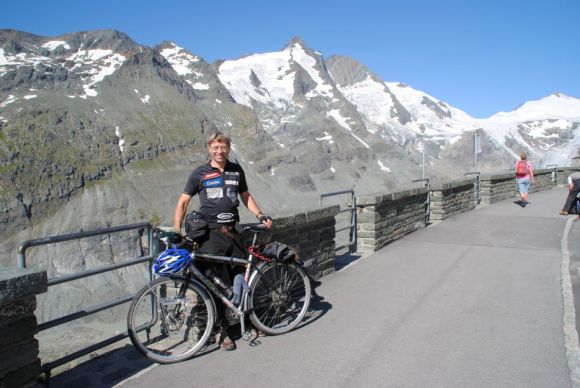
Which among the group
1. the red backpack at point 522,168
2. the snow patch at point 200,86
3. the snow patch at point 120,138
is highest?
the snow patch at point 200,86

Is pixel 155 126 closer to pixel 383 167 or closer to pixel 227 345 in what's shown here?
pixel 383 167

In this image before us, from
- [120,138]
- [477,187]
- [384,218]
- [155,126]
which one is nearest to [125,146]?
[120,138]

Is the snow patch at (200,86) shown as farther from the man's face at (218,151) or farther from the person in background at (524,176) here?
the man's face at (218,151)

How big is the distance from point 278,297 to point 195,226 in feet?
3.64

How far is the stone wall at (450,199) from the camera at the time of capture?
11.5 meters

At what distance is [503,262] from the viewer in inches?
289

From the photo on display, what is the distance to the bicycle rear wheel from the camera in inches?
152

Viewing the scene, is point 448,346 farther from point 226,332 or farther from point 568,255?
point 568,255

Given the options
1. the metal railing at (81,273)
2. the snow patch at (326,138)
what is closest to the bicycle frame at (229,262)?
the metal railing at (81,273)

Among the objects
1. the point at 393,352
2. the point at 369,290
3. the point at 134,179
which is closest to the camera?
the point at 393,352

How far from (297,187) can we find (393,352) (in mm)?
102924

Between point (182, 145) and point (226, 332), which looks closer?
point (226, 332)

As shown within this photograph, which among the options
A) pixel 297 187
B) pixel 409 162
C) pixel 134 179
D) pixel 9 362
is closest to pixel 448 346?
pixel 9 362

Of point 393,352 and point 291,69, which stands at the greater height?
point 291,69
